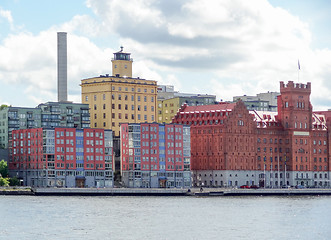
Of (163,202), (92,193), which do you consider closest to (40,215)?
(163,202)

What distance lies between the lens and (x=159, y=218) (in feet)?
450

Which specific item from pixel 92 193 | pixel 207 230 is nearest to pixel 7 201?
pixel 92 193

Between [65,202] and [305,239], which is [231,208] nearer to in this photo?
[65,202]

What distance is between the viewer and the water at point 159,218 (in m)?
117

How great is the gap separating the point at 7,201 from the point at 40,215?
103ft

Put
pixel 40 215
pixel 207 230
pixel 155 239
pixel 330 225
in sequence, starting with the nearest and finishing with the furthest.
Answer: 1. pixel 155 239
2. pixel 207 230
3. pixel 330 225
4. pixel 40 215

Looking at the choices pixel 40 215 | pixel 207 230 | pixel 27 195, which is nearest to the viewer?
pixel 207 230

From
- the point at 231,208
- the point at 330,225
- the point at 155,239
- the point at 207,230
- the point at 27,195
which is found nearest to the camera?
A: the point at 155,239

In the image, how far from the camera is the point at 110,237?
4444 inches

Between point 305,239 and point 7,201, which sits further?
point 7,201

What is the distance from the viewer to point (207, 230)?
400ft

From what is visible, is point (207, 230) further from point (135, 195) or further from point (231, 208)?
point (135, 195)

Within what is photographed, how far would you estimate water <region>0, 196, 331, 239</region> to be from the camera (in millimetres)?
117000

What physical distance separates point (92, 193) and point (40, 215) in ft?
180
